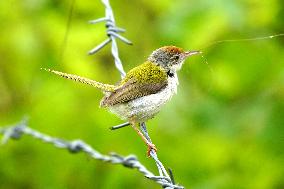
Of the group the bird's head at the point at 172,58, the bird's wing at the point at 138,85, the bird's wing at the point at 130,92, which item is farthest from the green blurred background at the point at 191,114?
the bird's wing at the point at 130,92

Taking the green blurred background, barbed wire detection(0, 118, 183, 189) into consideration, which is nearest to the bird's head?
the green blurred background

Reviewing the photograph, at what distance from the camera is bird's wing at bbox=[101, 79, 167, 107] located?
4.80 meters

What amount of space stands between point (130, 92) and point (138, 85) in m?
0.09

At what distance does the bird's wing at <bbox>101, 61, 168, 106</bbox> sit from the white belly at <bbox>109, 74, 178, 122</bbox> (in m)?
0.04

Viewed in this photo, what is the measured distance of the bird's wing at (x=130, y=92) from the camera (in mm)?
4797

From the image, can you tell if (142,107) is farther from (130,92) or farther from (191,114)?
(191,114)

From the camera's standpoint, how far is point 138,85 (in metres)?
4.91

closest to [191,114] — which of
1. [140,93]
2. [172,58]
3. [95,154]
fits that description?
[172,58]

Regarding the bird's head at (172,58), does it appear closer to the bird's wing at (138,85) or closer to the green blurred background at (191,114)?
the bird's wing at (138,85)

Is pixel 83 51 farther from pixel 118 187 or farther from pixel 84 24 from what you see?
pixel 118 187

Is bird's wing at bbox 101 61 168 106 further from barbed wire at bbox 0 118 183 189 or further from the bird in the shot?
barbed wire at bbox 0 118 183 189

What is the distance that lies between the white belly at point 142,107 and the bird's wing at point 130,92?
4 cm

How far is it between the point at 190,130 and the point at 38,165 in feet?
3.95

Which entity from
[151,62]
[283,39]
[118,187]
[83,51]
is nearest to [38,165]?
[118,187]
